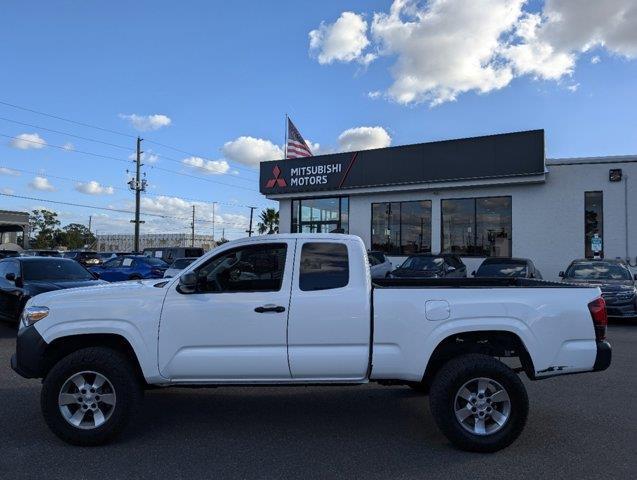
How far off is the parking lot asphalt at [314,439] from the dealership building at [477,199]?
48.2ft

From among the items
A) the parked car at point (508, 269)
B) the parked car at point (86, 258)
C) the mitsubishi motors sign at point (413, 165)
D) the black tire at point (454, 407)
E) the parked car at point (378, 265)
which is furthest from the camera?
the parked car at point (86, 258)

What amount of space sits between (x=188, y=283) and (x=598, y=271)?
41.4 ft

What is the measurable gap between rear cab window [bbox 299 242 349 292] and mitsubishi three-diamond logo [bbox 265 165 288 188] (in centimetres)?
2201

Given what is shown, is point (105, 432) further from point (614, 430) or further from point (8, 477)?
point (614, 430)

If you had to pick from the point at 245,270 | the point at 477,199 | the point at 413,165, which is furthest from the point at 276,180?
the point at 245,270

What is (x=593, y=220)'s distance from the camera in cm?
1998

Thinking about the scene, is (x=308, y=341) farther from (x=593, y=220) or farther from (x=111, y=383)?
(x=593, y=220)

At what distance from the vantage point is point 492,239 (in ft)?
71.4

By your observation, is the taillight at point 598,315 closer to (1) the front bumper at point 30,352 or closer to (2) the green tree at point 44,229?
(1) the front bumper at point 30,352

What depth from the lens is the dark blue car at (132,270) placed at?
70.5 ft

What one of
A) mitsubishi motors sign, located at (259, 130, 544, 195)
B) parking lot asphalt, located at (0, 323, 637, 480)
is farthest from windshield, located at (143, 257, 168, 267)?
parking lot asphalt, located at (0, 323, 637, 480)

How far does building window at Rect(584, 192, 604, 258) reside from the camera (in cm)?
1980

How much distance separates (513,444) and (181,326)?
317cm

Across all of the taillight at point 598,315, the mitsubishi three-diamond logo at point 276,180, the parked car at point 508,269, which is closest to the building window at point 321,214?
the mitsubishi three-diamond logo at point 276,180
